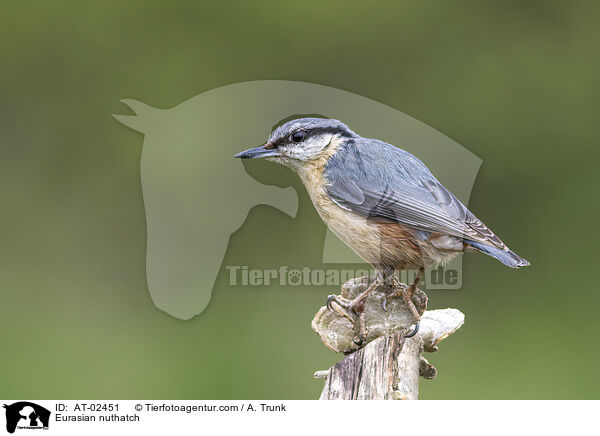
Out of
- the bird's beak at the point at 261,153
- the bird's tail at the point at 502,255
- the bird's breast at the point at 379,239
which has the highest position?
the bird's beak at the point at 261,153

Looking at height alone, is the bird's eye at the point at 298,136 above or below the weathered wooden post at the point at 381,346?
above

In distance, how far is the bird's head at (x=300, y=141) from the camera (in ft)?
8.05

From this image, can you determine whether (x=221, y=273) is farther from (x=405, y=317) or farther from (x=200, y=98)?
(x=405, y=317)

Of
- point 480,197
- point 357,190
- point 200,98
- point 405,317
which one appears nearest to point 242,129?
point 200,98

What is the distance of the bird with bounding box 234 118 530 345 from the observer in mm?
2334

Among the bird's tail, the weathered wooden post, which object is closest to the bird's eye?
the weathered wooden post

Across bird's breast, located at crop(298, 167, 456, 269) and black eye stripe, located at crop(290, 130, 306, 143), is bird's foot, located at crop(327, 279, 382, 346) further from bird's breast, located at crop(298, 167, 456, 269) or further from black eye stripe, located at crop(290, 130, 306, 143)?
black eye stripe, located at crop(290, 130, 306, 143)

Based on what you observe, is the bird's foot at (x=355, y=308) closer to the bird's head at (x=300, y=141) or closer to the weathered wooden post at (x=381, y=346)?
the weathered wooden post at (x=381, y=346)

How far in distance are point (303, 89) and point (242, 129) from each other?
460 millimetres

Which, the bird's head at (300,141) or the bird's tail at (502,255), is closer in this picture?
the bird's tail at (502,255)
